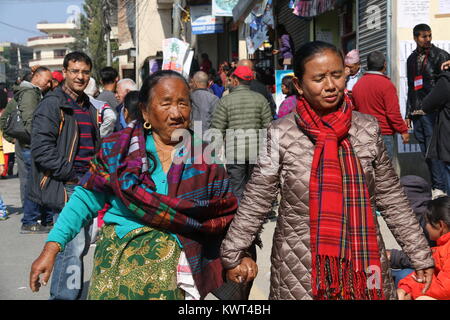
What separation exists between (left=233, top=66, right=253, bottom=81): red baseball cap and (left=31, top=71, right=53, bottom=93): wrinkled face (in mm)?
2589

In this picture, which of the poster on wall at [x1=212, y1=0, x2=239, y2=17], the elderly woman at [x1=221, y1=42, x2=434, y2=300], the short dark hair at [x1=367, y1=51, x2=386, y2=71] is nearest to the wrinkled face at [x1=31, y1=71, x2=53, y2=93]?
the short dark hair at [x1=367, y1=51, x2=386, y2=71]

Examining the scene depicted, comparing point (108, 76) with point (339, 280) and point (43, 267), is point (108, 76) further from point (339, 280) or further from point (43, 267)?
point (339, 280)

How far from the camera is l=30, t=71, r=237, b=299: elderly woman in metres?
3.03

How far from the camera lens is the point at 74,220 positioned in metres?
3.21

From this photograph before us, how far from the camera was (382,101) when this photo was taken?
7.67 metres

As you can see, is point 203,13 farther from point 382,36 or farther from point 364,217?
point 364,217

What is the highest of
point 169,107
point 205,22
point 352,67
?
point 205,22

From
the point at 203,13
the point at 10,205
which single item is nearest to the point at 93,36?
the point at 203,13

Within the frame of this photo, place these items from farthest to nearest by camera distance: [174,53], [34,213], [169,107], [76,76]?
1. [174,53]
2. [34,213]
3. [76,76]
4. [169,107]

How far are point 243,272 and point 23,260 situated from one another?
4.49 m

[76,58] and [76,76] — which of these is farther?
[76,58]

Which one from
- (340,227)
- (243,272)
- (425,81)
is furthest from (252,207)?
(425,81)

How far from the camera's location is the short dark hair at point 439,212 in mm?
4234

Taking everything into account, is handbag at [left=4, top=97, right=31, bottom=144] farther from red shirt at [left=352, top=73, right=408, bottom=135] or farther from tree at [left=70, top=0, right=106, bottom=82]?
tree at [left=70, top=0, right=106, bottom=82]
